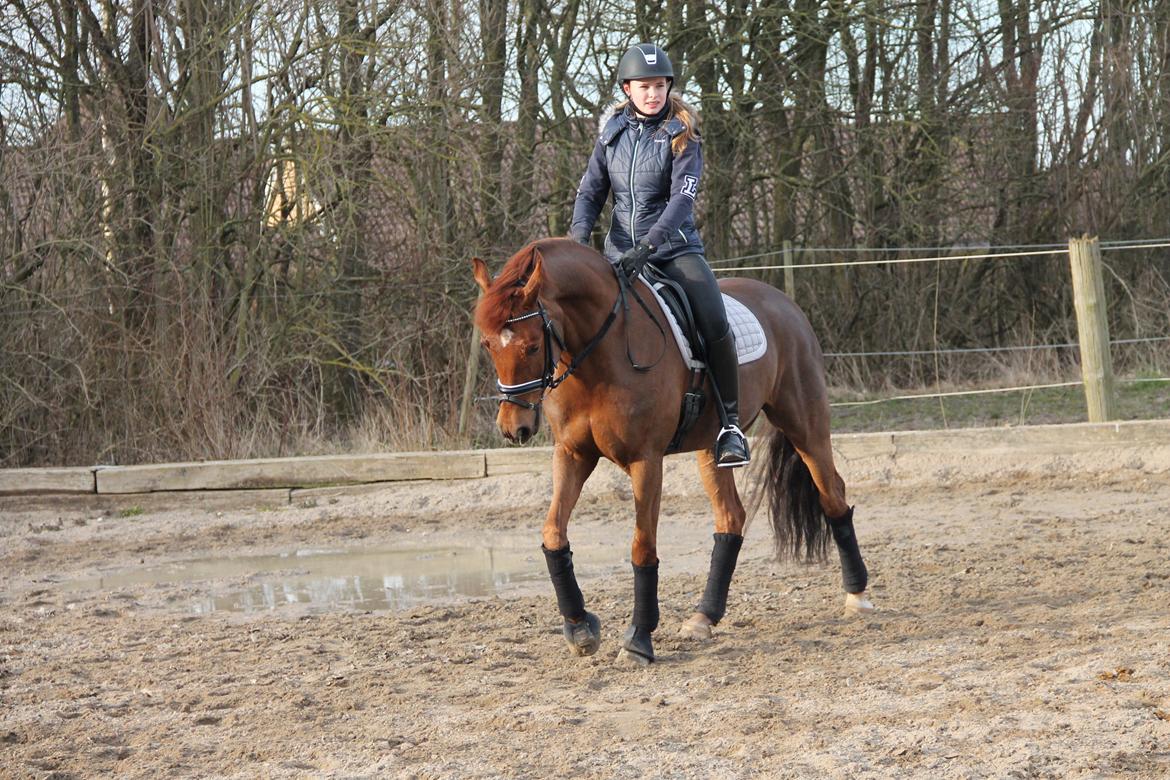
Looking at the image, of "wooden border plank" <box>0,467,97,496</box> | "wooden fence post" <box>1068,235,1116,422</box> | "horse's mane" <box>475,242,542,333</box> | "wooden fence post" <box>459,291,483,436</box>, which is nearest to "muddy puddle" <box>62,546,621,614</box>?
"horse's mane" <box>475,242,542,333</box>

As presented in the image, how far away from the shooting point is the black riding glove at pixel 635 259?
5.42m

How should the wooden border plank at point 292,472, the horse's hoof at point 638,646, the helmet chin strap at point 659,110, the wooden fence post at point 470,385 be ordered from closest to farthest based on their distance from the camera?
1. the horse's hoof at point 638,646
2. the helmet chin strap at point 659,110
3. the wooden border plank at point 292,472
4. the wooden fence post at point 470,385

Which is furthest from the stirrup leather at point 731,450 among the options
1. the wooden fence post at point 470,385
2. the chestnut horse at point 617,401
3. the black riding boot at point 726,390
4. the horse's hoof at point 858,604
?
the wooden fence post at point 470,385

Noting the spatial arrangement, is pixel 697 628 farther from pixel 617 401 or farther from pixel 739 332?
pixel 739 332

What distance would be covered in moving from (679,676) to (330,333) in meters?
8.36

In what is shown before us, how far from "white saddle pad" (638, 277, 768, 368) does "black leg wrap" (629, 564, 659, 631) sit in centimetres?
93

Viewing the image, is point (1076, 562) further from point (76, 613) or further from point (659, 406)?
point (76, 613)

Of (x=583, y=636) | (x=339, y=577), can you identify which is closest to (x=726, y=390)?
(x=583, y=636)

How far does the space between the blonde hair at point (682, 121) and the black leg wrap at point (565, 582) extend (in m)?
1.76

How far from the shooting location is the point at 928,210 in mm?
15844

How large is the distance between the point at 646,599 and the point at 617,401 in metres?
0.86

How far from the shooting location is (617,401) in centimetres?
530

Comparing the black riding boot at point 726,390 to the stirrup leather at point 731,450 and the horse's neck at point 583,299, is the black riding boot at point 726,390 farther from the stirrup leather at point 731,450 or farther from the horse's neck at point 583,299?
the horse's neck at point 583,299

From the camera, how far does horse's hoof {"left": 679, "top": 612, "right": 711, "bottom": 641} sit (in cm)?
575
